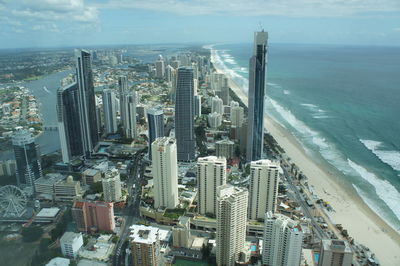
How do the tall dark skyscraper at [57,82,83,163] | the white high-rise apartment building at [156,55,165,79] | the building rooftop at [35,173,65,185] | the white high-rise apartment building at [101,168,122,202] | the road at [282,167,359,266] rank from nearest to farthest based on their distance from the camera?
1. the road at [282,167,359,266]
2. the white high-rise apartment building at [101,168,122,202]
3. the building rooftop at [35,173,65,185]
4. the tall dark skyscraper at [57,82,83,163]
5. the white high-rise apartment building at [156,55,165,79]

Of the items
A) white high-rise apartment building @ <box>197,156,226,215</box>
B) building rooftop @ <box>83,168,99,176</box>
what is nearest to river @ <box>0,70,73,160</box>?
building rooftop @ <box>83,168,99,176</box>

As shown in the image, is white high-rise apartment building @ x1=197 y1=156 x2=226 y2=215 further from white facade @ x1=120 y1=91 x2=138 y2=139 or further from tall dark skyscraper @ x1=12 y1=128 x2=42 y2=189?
white facade @ x1=120 y1=91 x2=138 y2=139

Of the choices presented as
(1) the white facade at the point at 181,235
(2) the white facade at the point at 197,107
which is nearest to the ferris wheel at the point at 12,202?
(1) the white facade at the point at 181,235

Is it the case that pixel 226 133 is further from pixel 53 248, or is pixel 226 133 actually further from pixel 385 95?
pixel 385 95

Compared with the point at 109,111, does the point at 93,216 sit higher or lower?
lower

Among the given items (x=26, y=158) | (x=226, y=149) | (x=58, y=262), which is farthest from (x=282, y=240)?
(x=26, y=158)

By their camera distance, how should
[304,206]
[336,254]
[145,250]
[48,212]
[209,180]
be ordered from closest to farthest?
[336,254] → [145,250] → [48,212] → [209,180] → [304,206]

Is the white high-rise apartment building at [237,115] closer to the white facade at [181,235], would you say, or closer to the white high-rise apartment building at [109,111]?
the white high-rise apartment building at [109,111]

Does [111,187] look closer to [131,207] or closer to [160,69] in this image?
[131,207]
